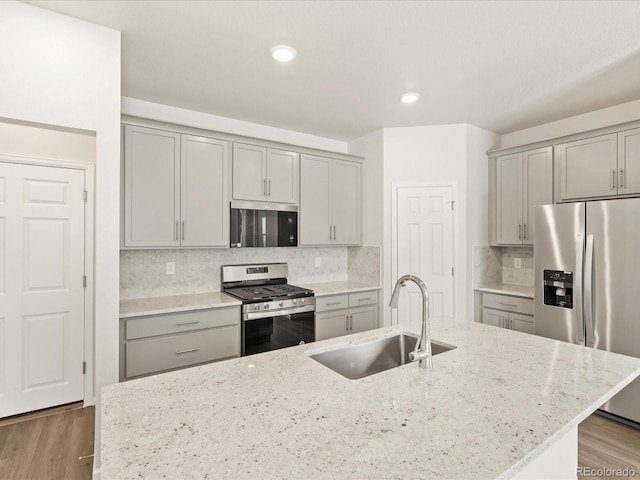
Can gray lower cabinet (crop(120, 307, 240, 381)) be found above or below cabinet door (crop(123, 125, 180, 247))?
below

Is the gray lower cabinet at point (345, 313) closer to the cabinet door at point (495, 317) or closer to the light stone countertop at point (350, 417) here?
the cabinet door at point (495, 317)

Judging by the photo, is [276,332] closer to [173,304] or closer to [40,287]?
[173,304]

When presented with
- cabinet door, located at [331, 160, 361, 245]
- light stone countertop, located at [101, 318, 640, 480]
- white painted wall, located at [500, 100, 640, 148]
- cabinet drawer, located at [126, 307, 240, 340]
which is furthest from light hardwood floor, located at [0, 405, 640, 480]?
cabinet door, located at [331, 160, 361, 245]

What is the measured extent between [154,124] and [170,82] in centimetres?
36

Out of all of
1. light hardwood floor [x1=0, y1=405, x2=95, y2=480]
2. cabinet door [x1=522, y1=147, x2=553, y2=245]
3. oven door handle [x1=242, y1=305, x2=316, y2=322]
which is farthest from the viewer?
cabinet door [x1=522, y1=147, x2=553, y2=245]

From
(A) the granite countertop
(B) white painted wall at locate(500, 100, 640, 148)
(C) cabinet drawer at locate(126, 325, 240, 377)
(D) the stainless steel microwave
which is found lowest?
(C) cabinet drawer at locate(126, 325, 240, 377)

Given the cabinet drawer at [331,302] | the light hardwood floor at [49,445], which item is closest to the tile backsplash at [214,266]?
the cabinet drawer at [331,302]

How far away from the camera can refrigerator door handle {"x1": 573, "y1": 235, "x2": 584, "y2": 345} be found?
9.03 ft

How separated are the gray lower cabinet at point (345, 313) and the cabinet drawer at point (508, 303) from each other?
1.17m

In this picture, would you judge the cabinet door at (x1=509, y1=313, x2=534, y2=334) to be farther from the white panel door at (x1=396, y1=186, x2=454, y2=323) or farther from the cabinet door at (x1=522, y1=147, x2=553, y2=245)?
the cabinet door at (x1=522, y1=147, x2=553, y2=245)

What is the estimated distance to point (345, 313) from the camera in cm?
370

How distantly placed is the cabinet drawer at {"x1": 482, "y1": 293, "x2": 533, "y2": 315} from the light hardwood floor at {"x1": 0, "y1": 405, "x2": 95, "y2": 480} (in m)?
3.61

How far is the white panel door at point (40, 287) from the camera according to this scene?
2.64 meters

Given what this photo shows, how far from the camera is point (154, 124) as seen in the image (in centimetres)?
287
